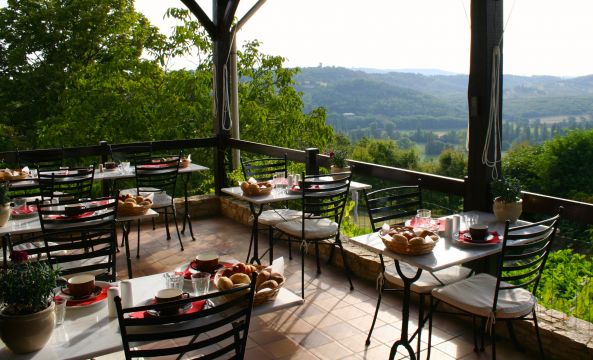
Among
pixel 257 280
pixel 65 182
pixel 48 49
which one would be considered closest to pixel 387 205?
pixel 257 280

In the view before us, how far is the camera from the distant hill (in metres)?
18.9

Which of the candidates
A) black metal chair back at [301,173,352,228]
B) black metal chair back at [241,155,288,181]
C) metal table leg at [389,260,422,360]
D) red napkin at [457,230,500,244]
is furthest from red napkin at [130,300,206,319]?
black metal chair back at [241,155,288,181]

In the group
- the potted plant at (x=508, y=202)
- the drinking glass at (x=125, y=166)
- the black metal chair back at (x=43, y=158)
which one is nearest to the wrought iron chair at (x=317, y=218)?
the potted plant at (x=508, y=202)

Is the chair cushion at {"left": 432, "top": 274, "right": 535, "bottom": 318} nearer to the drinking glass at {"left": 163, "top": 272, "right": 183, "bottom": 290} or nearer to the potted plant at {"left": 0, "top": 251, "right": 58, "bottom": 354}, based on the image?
the drinking glass at {"left": 163, "top": 272, "right": 183, "bottom": 290}

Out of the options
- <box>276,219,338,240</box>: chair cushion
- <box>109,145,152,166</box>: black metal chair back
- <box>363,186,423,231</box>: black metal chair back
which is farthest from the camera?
<box>109,145,152,166</box>: black metal chair back

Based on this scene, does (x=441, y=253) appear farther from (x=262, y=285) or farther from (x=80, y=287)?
(x=80, y=287)

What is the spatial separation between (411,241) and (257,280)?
859 millimetres

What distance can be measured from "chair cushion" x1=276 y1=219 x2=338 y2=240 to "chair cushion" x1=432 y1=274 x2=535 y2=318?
1298 millimetres

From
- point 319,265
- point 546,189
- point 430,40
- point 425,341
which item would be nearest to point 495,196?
point 425,341

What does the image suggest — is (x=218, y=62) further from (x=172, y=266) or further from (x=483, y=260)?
(x=483, y=260)

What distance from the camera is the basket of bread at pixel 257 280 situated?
2.10 metres

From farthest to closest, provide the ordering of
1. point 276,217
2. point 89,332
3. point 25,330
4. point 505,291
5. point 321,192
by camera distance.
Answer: point 276,217 → point 321,192 → point 505,291 → point 89,332 → point 25,330

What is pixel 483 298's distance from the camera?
2.69 metres

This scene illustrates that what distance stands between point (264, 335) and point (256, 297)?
1339 mm
